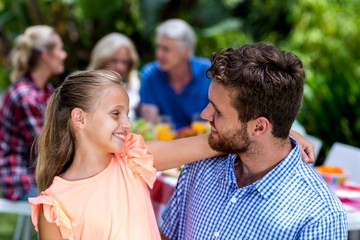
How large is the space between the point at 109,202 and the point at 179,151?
322 millimetres

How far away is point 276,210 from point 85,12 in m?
5.97

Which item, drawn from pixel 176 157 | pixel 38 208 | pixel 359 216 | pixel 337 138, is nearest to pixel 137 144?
pixel 176 157

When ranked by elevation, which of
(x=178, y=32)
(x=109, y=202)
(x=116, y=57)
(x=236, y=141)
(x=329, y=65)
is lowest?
(x=329, y=65)

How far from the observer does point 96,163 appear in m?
2.32

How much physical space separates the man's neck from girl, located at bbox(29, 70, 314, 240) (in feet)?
0.48

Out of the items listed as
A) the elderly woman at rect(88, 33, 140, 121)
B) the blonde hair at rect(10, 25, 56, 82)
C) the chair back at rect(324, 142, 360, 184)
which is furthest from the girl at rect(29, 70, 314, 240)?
the elderly woman at rect(88, 33, 140, 121)

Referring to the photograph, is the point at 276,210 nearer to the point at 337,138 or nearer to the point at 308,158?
the point at 308,158

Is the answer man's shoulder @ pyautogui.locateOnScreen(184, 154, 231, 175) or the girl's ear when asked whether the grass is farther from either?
the girl's ear

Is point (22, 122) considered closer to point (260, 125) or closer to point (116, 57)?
point (116, 57)

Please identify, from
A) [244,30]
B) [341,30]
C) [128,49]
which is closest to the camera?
[128,49]

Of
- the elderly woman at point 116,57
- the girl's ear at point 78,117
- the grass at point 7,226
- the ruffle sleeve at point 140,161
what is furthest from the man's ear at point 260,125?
the grass at point 7,226

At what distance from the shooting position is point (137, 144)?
240cm

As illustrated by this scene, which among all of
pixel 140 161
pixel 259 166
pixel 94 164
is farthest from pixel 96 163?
pixel 259 166

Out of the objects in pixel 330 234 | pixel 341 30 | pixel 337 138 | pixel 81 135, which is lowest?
pixel 337 138
